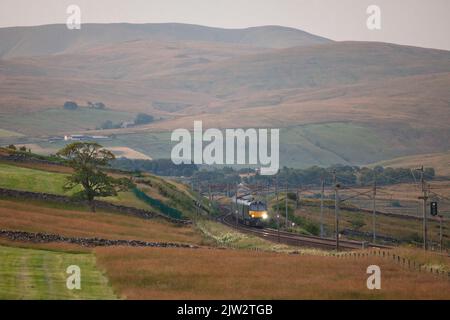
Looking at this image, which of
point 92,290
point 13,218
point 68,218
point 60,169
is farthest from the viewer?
point 60,169

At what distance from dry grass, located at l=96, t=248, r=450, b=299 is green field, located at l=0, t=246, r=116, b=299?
0.91 meters

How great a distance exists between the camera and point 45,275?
165 ft

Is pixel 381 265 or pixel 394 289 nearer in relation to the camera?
pixel 394 289

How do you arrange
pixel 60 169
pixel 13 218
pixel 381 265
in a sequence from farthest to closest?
1. pixel 60 169
2. pixel 13 218
3. pixel 381 265

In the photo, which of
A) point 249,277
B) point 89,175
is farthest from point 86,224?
point 249,277

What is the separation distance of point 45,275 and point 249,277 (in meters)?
9.92

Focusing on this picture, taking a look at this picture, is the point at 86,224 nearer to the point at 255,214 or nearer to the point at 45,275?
the point at 45,275

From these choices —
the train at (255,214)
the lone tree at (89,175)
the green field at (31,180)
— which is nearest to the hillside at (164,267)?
the lone tree at (89,175)

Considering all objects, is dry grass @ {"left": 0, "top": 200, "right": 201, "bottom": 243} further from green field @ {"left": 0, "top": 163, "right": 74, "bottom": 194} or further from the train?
the train

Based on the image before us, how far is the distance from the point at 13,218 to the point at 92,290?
36.3 m
